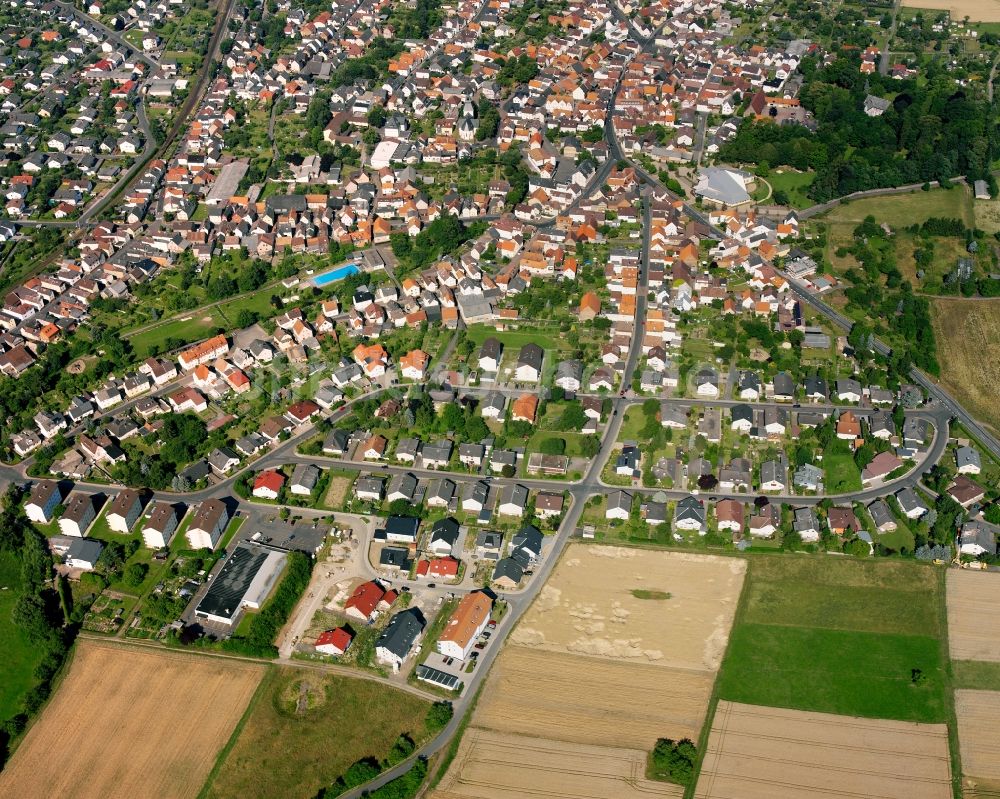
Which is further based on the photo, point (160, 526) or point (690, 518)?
point (160, 526)

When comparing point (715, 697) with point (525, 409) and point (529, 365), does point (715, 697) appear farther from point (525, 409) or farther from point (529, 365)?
point (529, 365)

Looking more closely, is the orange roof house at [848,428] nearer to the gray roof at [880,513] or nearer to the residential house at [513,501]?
the gray roof at [880,513]

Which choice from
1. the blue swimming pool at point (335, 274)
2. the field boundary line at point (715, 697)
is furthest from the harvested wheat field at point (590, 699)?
the blue swimming pool at point (335, 274)

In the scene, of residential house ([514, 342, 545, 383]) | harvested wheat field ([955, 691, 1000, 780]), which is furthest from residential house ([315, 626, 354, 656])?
harvested wheat field ([955, 691, 1000, 780])

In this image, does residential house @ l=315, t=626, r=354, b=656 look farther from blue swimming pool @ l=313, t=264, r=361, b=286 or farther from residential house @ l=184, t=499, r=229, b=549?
blue swimming pool @ l=313, t=264, r=361, b=286

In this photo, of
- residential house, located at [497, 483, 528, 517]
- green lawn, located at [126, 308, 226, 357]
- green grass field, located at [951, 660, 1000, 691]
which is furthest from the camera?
green lawn, located at [126, 308, 226, 357]

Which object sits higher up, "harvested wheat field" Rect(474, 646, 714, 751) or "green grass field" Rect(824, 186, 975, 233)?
"harvested wheat field" Rect(474, 646, 714, 751)

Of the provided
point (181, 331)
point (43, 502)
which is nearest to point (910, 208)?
point (181, 331)
